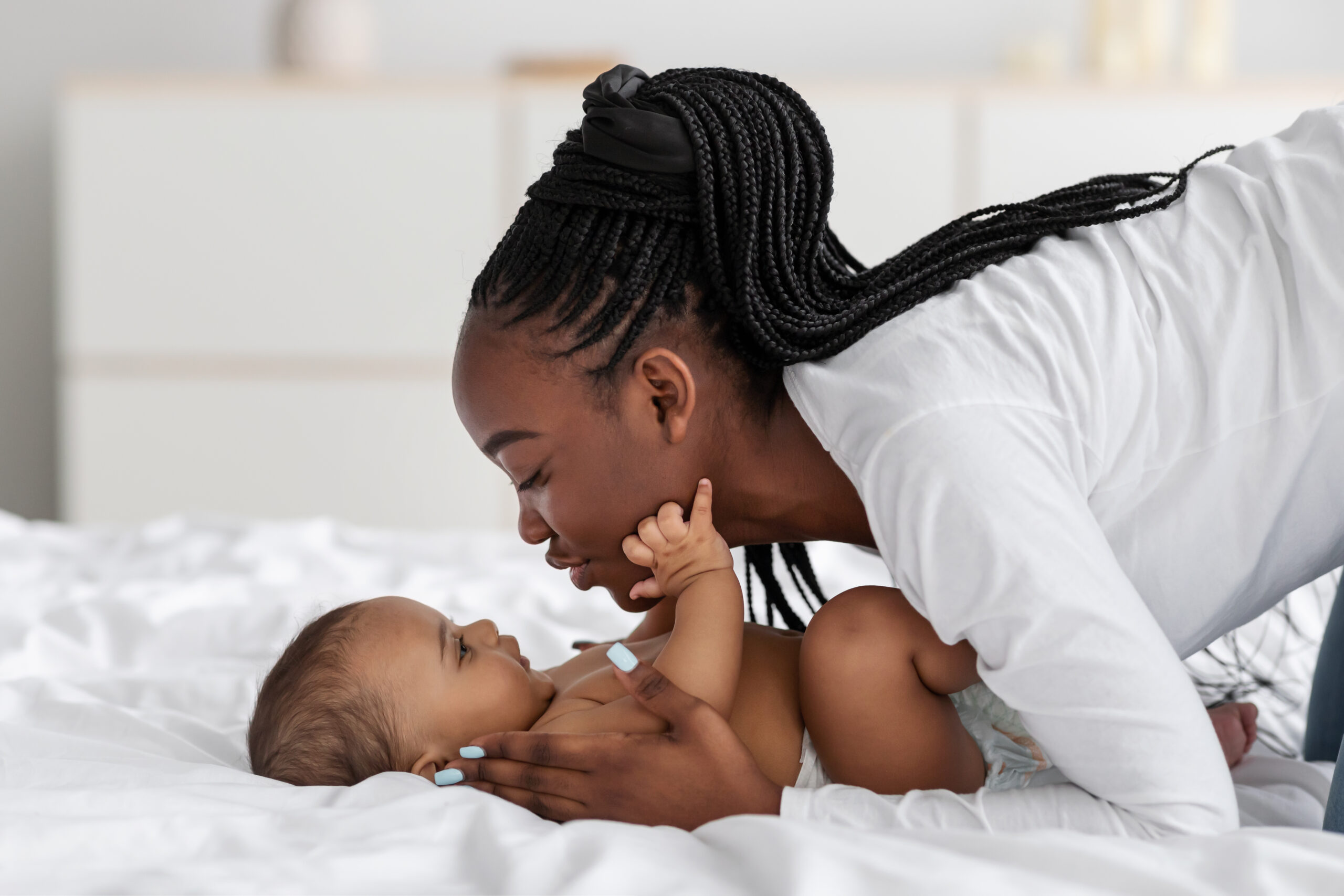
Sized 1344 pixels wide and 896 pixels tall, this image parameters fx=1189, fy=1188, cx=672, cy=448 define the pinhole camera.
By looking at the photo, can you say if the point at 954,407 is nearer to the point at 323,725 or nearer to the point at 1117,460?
the point at 1117,460

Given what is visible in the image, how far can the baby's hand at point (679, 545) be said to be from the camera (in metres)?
0.92

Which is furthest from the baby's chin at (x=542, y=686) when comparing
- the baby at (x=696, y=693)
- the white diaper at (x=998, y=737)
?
the white diaper at (x=998, y=737)

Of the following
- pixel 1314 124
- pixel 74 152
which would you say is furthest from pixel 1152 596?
pixel 74 152

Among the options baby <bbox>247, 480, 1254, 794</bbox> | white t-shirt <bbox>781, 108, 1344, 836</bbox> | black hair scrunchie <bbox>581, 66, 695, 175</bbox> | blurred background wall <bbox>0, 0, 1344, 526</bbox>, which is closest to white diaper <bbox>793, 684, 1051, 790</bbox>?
baby <bbox>247, 480, 1254, 794</bbox>

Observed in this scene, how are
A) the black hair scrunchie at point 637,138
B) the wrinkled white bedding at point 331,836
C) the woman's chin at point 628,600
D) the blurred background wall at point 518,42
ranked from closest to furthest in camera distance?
1. the wrinkled white bedding at point 331,836
2. the black hair scrunchie at point 637,138
3. the woman's chin at point 628,600
4. the blurred background wall at point 518,42

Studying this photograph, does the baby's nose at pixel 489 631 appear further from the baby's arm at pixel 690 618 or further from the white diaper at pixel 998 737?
the white diaper at pixel 998 737

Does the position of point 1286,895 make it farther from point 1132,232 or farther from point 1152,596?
point 1132,232

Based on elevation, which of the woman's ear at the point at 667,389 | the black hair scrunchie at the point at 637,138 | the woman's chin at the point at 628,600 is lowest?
the woman's chin at the point at 628,600

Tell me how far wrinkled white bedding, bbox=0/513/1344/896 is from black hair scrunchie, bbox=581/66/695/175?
1.49 feet

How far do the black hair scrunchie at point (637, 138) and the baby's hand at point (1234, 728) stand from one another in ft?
2.12

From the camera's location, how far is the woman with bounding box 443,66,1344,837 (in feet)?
2.30

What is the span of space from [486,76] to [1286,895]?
2.68m

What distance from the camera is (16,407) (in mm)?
3297

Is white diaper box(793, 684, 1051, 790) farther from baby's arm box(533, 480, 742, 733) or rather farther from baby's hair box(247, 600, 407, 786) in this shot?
baby's hair box(247, 600, 407, 786)
